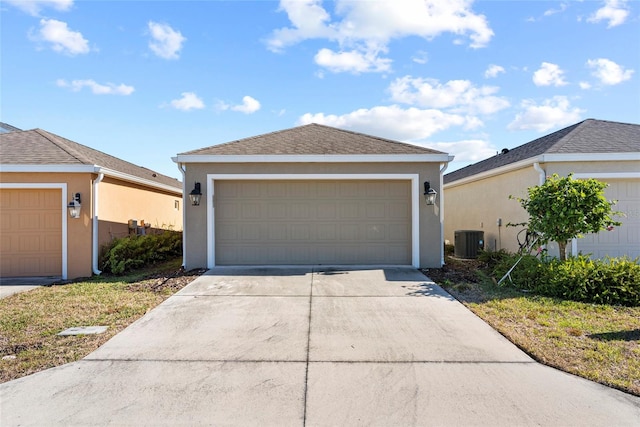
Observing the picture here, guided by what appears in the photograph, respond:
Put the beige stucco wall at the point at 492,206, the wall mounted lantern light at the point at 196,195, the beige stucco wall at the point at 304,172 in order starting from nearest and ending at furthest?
the wall mounted lantern light at the point at 196,195 → the beige stucco wall at the point at 304,172 → the beige stucco wall at the point at 492,206

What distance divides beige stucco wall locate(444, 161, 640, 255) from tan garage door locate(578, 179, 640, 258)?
399mm

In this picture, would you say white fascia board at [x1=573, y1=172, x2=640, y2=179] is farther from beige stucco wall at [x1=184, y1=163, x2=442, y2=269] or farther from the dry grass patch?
the dry grass patch

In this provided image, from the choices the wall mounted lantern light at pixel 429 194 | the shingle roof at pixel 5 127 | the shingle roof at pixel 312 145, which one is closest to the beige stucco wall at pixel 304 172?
the wall mounted lantern light at pixel 429 194

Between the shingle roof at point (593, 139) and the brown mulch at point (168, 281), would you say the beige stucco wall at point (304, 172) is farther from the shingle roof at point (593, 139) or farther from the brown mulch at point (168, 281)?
the shingle roof at point (593, 139)

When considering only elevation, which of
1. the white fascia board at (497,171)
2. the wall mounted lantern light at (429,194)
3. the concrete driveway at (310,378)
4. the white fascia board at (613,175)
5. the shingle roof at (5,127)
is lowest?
the concrete driveway at (310,378)

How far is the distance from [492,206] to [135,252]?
33.0 feet

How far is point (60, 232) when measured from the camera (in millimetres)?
7812

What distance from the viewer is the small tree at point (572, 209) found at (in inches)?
243

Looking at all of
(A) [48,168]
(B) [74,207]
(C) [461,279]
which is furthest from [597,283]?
(A) [48,168]

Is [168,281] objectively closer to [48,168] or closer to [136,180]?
[48,168]

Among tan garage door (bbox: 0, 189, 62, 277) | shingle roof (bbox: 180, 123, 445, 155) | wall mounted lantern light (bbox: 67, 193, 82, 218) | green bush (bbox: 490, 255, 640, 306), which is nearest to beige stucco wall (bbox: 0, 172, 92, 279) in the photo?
wall mounted lantern light (bbox: 67, 193, 82, 218)

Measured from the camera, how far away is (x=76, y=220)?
7684 mm

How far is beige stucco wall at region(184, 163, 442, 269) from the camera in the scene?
8.05 metres

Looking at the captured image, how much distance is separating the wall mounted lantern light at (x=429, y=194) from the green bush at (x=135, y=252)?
7.11 metres
